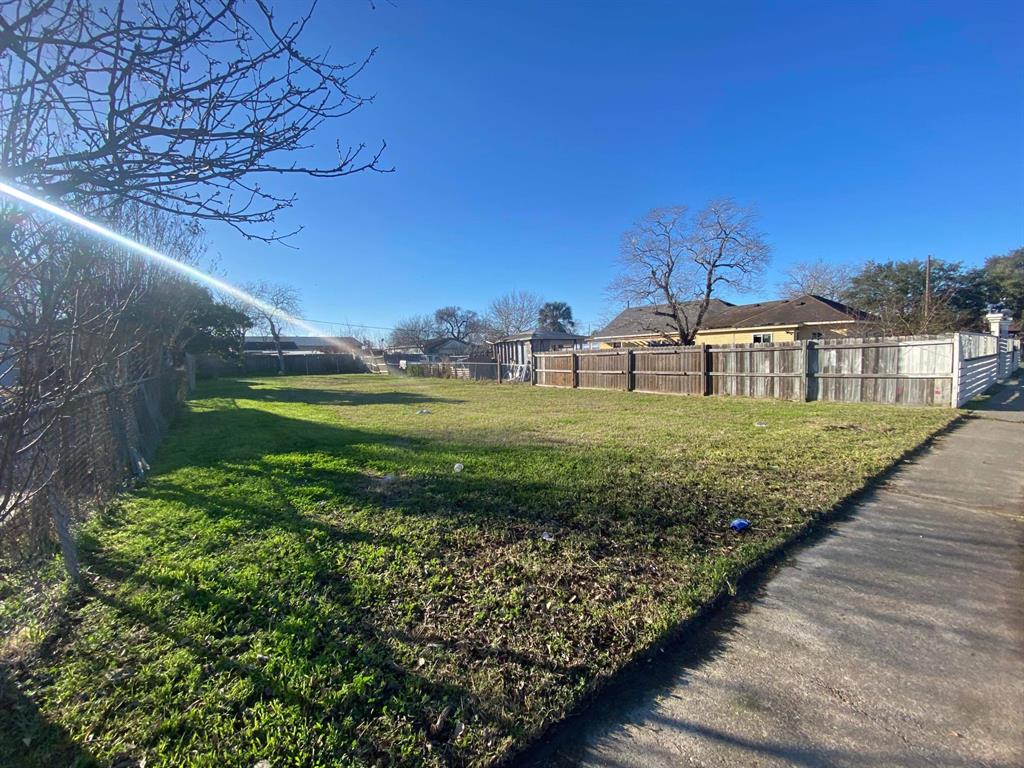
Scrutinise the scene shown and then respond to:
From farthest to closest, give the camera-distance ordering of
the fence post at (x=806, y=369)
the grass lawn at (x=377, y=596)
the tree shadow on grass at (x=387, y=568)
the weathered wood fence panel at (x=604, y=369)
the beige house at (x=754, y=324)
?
the beige house at (x=754, y=324), the weathered wood fence panel at (x=604, y=369), the fence post at (x=806, y=369), the tree shadow on grass at (x=387, y=568), the grass lawn at (x=377, y=596)

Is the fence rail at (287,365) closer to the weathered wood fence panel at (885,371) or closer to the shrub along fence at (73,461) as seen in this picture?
the shrub along fence at (73,461)

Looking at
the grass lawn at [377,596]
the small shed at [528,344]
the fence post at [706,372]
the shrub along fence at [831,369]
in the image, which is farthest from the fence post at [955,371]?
the small shed at [528,344]

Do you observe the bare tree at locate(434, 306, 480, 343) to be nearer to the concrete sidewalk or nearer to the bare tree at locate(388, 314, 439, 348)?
the bare tree at locate(388, 314, 439, 348)

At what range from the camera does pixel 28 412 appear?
1993 mm

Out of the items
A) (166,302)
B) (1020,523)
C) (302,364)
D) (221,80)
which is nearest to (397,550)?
(221,80)

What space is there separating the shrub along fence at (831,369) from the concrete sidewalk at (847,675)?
27.3ft

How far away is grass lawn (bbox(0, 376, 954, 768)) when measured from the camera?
5.74 ft

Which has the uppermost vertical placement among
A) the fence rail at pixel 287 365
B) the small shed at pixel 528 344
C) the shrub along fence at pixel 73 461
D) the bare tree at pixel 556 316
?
the bare tree at pixel 556 316

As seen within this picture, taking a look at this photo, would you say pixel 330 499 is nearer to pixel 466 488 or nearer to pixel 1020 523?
pixel 466 488

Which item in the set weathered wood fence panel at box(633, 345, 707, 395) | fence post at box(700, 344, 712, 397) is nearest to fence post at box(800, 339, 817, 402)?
fence post at box(700, 344, 712, 397)

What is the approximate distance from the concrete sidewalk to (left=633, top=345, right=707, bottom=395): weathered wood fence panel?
10.8m

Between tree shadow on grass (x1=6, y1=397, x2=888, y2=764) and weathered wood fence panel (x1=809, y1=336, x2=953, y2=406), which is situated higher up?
weathered wood fence panel (x1=809, y1=336, x2=953, y2=406)

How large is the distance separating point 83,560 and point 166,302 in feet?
23.2

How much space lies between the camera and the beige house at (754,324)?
2155 cm
